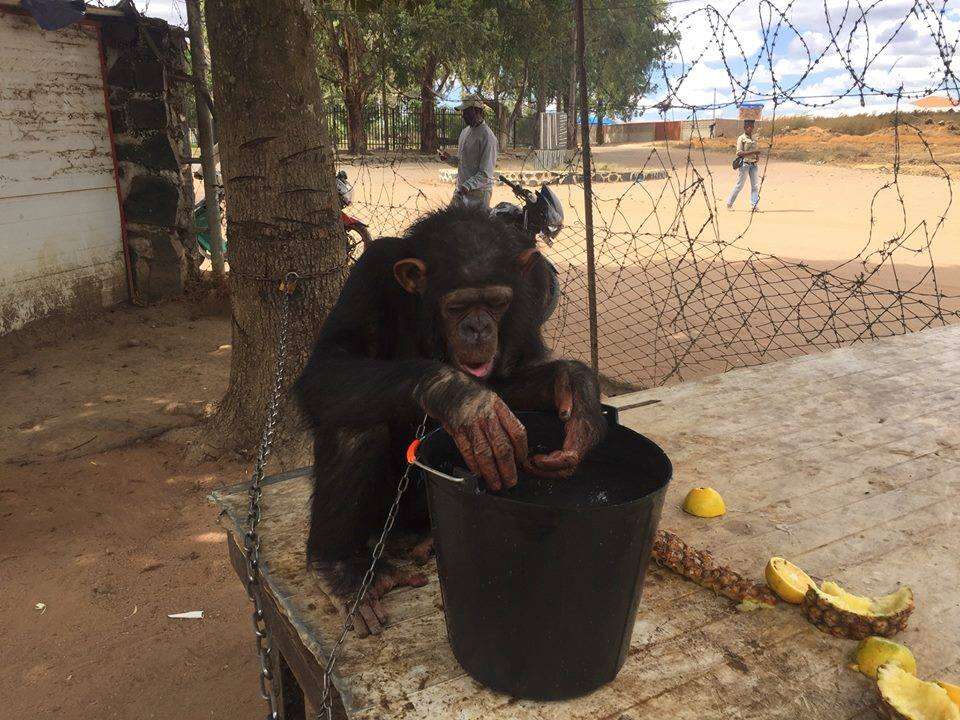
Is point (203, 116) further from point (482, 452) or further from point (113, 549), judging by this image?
point (482, 452)

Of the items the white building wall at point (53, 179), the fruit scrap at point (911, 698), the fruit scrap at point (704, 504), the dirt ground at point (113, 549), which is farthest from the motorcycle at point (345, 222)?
the fruit scrap at point (911, 698)

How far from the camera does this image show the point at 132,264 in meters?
7.56

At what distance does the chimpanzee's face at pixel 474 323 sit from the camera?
7.61 ft

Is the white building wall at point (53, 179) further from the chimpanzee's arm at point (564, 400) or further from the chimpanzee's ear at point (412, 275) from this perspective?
the chimpanzee's arm at point (564, 400)

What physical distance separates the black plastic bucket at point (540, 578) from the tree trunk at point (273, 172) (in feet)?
8.38

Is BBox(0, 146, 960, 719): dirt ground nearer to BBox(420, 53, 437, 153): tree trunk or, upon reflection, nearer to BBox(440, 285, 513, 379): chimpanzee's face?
BBox(440, 285, 513, 379): chimpanzee's face

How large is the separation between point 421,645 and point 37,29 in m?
6.97

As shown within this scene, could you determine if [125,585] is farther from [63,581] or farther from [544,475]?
[544,475]

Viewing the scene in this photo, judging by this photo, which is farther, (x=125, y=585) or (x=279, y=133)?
(x=279, y=133)

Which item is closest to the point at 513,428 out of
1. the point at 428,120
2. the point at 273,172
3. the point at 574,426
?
the point at 574,426

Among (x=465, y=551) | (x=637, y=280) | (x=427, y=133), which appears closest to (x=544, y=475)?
(x=465, y=551)

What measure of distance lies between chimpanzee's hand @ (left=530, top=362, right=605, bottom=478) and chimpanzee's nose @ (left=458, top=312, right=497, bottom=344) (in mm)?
310

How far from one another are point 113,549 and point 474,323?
2.70 m

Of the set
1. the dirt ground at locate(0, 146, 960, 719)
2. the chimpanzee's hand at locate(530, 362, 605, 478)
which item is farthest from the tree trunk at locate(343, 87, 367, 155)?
the chimpanzee's hand at locate(530, 362, 605, 478)
